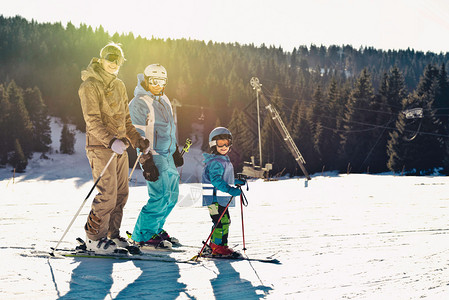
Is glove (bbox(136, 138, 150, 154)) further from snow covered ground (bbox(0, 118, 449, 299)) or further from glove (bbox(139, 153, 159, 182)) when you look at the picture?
snow covered ground (bbox(0, 118, 449, 299))

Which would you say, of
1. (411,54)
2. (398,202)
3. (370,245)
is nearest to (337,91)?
(398,202)

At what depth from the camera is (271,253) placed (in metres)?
4.49

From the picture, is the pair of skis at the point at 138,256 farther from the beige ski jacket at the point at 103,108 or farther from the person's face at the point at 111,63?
the person's face at the point at 111,63

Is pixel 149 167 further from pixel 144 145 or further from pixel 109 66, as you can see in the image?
pixel 109 66

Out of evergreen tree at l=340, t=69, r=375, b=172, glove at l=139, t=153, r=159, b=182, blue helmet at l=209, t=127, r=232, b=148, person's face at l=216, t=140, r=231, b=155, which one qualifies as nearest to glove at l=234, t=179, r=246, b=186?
person's face at l=216, t=140, r=231, b=155

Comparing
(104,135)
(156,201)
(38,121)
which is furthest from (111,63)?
(38,121)

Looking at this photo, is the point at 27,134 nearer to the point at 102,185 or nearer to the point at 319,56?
the point at 102,185

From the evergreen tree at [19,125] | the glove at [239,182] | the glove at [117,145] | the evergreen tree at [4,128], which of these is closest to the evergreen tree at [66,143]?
the evergreen tree at [19,125]

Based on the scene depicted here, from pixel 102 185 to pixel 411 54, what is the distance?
159 metres

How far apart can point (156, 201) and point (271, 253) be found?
1.44 metres

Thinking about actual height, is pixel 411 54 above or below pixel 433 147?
above

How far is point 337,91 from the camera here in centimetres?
5334

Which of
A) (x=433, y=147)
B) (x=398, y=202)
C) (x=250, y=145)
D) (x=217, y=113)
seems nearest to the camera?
(x=398, y=202)

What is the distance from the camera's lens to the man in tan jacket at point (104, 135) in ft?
13.1
